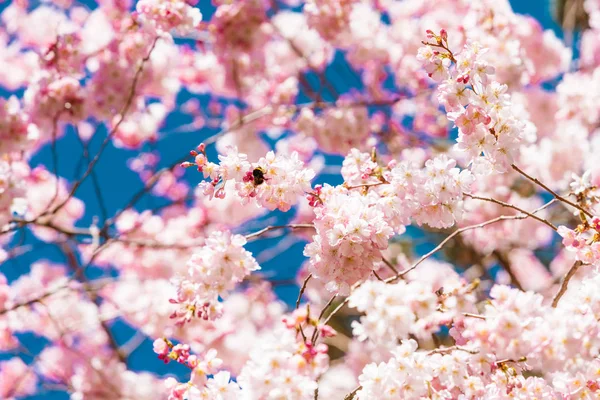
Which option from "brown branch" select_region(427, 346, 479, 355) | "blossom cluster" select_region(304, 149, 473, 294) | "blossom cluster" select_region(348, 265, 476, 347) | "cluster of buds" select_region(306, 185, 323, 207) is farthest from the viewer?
"cluster of buds" select_region(306, 185, 323, 207)

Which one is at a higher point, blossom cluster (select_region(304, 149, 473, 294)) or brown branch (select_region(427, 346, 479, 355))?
blossom cluster (select_region(304, 149, 473, 294))

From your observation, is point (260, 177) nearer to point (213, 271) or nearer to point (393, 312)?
point (213, 271)

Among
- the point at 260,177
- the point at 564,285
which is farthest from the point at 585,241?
the point at 260,177

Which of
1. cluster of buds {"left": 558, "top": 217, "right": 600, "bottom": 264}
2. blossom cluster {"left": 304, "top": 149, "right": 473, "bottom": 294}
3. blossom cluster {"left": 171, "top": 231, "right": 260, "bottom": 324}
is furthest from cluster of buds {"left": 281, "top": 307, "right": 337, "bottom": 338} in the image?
cluster of buds {"left": 558, "top": 217, "right": 600, "bottom": 264}

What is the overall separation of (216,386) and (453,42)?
2.98 meters

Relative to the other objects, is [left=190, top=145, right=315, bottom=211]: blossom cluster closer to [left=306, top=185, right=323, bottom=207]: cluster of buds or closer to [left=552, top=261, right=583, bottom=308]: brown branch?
[left=306, top=185, right=323, bottom=207]: cluster of buds

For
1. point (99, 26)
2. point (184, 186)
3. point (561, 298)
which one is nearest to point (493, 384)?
point (561, 298)

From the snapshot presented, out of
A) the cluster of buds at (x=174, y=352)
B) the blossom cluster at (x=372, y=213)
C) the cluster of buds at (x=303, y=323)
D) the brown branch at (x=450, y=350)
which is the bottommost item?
the cluster of buds at (x=174, y=352)

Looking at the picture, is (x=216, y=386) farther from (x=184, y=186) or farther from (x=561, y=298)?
(x=184, y=186)

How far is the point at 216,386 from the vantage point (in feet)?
7.06

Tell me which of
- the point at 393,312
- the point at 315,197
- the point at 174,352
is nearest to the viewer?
the point at 393,312

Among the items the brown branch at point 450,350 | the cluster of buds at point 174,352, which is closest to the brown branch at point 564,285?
the brown branch at point 450,350

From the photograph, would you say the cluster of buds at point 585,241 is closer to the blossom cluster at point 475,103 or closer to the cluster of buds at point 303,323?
the blossom cluster at point 475,103

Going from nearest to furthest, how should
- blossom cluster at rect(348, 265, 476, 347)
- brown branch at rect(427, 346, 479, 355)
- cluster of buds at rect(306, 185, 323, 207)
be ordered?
blossom cluster at rect(348, 265, 476, 347), brown branch at rect(427, 346, 479, 355), cluster of buds at rect(306, 185, 323, 207)
